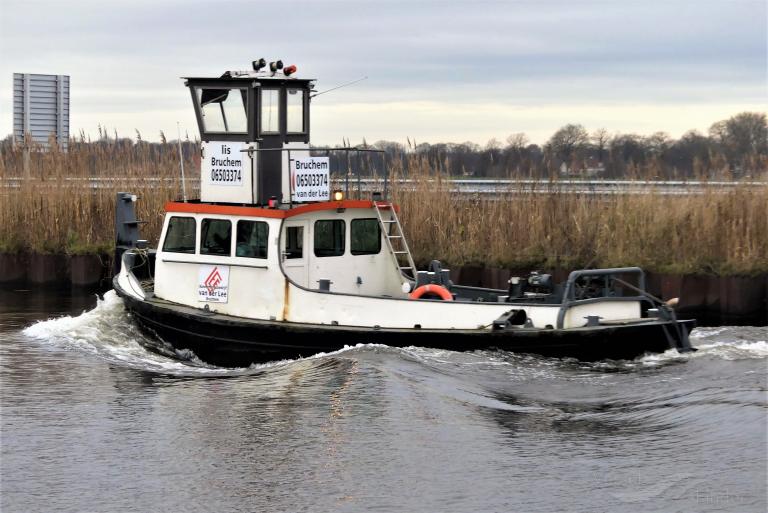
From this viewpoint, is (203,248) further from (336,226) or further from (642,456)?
(642,456)

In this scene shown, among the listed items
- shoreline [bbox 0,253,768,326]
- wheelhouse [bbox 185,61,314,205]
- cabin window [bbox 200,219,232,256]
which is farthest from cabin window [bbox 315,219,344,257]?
shoreline [bbox 0,253,768,326]

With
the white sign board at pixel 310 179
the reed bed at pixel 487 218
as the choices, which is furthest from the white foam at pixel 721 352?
the reed bed at pixel 487 218

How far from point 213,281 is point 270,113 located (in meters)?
2.44

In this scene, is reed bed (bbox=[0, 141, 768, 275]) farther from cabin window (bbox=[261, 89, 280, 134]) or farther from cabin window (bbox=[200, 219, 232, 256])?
cabin window (bbox=[200, 219, 232, 256])

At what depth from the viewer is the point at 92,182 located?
79.2 ft

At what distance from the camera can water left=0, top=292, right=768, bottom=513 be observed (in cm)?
954

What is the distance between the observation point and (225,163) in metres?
15.5

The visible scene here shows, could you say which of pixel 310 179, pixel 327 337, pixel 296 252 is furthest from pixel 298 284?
pixel 310 179

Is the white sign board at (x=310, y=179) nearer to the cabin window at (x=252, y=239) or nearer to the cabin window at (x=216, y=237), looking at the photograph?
the cabin window at (x=252, y=239)

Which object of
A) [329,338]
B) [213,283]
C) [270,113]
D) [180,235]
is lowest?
[329,338]

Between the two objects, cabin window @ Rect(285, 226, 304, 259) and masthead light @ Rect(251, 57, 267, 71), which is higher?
masthead light @ Rect(251, 57, 267, 71)

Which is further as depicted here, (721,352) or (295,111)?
(295,111)

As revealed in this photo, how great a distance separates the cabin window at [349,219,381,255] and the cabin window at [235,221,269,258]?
1378 millimetres

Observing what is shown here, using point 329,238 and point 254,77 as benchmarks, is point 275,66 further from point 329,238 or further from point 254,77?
point 329,238
